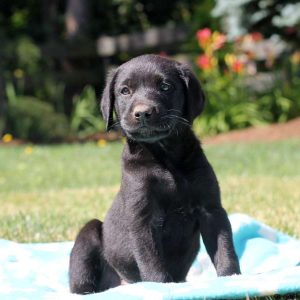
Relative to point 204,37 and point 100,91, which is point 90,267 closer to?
point 204,37

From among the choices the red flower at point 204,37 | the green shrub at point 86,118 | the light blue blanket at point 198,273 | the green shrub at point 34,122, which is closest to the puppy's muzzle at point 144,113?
the light blue blanket at point 198,273

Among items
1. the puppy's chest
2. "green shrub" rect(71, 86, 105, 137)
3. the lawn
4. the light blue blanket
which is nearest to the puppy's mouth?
the puppy's chest

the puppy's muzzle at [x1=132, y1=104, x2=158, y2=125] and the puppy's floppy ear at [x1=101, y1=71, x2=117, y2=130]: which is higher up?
the puppy's muzzle at [x1=132, y1=104, x2=158, y2=125]

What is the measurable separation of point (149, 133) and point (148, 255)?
57cm

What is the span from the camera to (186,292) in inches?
113

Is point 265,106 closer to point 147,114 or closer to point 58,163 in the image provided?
point 58,163

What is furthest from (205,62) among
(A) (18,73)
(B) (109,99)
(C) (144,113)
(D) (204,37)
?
(C) (144,113)

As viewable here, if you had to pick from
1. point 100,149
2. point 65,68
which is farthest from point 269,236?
point 65,68

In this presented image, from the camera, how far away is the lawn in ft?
17.9

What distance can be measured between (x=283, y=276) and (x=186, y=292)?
45 centimetres

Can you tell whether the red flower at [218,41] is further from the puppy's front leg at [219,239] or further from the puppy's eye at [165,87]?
the puppy's front leg at [219,239]

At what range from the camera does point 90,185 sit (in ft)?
26.5

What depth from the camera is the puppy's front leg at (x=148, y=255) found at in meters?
3.24

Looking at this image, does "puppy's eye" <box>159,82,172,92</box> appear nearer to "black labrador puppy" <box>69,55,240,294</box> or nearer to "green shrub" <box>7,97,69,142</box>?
"black labrador puppy" <box>69,55,240,294</box>
